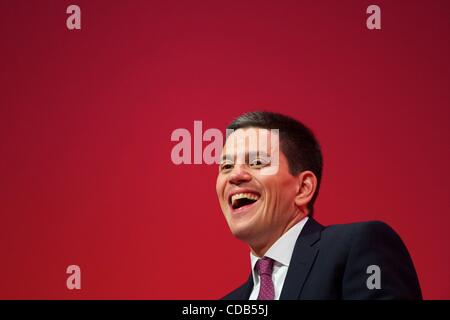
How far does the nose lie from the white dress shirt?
203mm

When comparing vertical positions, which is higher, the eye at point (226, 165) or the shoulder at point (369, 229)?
the eye at point (226, 165)

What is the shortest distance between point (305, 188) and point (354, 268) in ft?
1.35

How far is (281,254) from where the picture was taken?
1938 millimetres

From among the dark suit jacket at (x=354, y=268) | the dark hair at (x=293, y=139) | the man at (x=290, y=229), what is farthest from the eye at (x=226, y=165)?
the dark suit jacket at (x=354, y=268)

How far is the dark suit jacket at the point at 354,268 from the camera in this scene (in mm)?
1665

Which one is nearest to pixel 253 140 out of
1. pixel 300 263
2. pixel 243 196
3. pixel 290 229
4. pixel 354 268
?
pixel 243 196

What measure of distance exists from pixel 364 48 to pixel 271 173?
97 cm

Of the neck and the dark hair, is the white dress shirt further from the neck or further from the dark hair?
the dark hair

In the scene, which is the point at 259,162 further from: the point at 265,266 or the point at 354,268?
the point at 354,268

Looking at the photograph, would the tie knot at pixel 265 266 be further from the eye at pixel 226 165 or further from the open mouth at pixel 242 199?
the eye at pixel 226 165

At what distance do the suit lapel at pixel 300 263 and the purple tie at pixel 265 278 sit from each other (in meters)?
0.09

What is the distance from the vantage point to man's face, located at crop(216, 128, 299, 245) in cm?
198

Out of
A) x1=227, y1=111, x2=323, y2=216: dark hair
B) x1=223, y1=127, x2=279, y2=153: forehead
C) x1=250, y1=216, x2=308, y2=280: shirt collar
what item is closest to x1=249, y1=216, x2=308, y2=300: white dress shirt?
x1=250, y1=216, x2=308, y2=280: shirt collar
